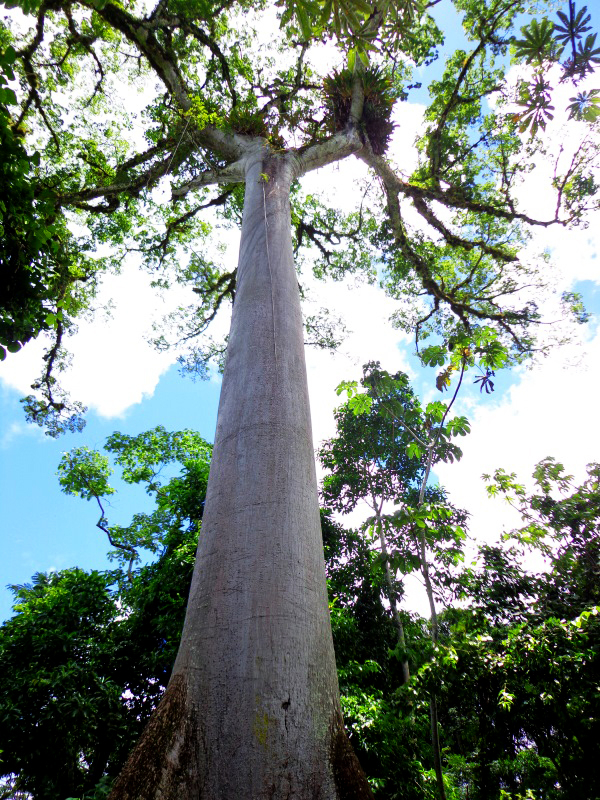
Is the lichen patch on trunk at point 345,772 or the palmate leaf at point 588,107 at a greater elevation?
the palmate leaf at point 588,107

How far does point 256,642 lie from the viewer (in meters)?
1.11

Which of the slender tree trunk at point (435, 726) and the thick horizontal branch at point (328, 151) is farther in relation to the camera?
the thick horizontal branch at point (328, 151)

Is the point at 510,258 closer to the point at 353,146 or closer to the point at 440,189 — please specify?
the point at 440,189

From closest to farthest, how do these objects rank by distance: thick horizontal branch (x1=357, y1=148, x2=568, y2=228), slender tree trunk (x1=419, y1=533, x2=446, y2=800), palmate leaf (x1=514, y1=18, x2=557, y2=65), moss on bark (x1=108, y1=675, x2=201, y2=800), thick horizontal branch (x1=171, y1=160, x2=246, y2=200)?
moss on bark (x1=108, y1=675, x2=201, y2=800) < slender tree trunk (x1=419, y1=533, x2=446, y2=800) < palmate leaf (x1=514, y1=18, x2=557, y2=65) < thick horizontal branch (x1=171, y1=160, x2=246, y2=200) < thick horizontal branch (x1=357, y1=148, x2=568, y2=228)

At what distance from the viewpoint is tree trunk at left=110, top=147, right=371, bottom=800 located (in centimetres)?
95

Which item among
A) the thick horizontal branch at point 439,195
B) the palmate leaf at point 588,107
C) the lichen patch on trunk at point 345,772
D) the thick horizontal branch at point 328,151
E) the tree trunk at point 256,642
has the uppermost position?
the thick horizontal branch at point 439,195

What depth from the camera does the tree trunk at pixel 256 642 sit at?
0.95 metres

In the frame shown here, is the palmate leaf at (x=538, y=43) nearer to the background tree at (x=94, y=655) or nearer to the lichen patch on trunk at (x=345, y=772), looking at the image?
the lichen patch on trunk at (x=345, y=772)

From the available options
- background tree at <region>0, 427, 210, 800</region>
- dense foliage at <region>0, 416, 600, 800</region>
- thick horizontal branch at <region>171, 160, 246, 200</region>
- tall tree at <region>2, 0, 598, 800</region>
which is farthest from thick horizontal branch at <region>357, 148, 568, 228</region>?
background tree at <region>0, 427, 210, 800</region>

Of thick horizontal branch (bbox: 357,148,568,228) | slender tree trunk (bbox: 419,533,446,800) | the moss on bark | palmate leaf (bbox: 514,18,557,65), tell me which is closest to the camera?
the moss on bark

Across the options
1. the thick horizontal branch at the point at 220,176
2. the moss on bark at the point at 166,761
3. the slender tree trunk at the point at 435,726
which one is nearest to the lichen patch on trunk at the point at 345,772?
the moss on bark at the point at 166,761

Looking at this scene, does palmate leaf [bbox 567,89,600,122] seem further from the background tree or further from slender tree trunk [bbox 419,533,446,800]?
the background tree

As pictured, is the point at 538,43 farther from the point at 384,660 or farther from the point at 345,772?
the point at 384,660

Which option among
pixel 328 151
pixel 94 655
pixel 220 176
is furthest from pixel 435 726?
pixel 328 151
